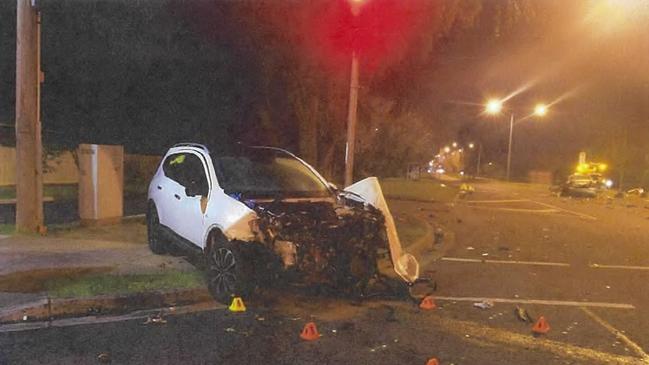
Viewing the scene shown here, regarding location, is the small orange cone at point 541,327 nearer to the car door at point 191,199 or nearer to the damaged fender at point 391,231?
the damaged fender at point 391,231

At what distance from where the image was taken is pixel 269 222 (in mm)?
7664

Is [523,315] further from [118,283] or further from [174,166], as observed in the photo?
[174,166]

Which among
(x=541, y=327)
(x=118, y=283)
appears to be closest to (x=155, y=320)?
(x=118, y=283)

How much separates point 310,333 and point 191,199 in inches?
126

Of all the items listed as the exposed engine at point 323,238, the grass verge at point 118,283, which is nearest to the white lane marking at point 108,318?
the grass verge at point 118,283

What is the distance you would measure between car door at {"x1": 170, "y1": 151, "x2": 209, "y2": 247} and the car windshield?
319 mm

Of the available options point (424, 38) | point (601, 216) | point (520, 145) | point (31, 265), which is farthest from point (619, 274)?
point (520, 145)

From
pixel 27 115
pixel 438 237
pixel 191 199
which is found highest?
pixel 27 115

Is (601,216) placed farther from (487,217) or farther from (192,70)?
(192,70)

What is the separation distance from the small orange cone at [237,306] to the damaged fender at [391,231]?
7.01 ft

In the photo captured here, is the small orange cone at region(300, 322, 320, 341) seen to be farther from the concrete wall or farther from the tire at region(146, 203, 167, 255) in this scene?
the concrete wall

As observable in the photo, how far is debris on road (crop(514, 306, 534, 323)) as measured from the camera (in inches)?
300

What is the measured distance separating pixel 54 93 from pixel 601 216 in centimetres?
1983

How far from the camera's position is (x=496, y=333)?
7000 mm
